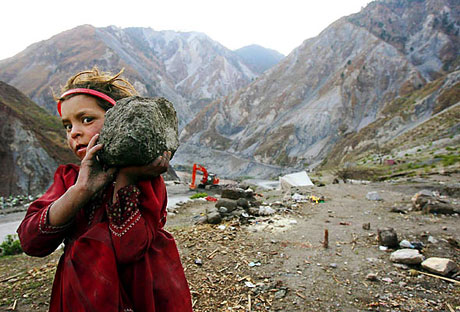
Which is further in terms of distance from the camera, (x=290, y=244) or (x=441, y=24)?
(x=441, y=24)

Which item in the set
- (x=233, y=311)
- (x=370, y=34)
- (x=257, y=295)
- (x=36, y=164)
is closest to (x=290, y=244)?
(x=257, y=295)

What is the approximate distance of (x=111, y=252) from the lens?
3.58 feet

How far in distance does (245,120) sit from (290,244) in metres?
58.1

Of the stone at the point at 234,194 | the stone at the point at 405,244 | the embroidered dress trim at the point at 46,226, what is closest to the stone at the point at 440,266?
the stone at the point at 405,244

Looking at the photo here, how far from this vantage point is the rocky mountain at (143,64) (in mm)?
68125

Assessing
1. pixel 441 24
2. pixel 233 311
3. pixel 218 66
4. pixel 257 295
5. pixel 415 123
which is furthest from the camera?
pixel 218 66

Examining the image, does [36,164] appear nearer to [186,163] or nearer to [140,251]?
[140,251]

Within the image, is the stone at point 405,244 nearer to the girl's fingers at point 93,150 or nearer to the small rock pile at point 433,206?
the small rock pile at point 433,206

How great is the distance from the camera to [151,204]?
124 centimetres

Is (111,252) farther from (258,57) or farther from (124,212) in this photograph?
(258,57)

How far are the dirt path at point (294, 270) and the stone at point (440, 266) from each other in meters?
0.17

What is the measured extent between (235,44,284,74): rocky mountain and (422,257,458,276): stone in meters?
132

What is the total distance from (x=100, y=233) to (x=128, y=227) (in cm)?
11

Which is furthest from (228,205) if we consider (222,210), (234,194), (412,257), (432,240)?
(432,240)
